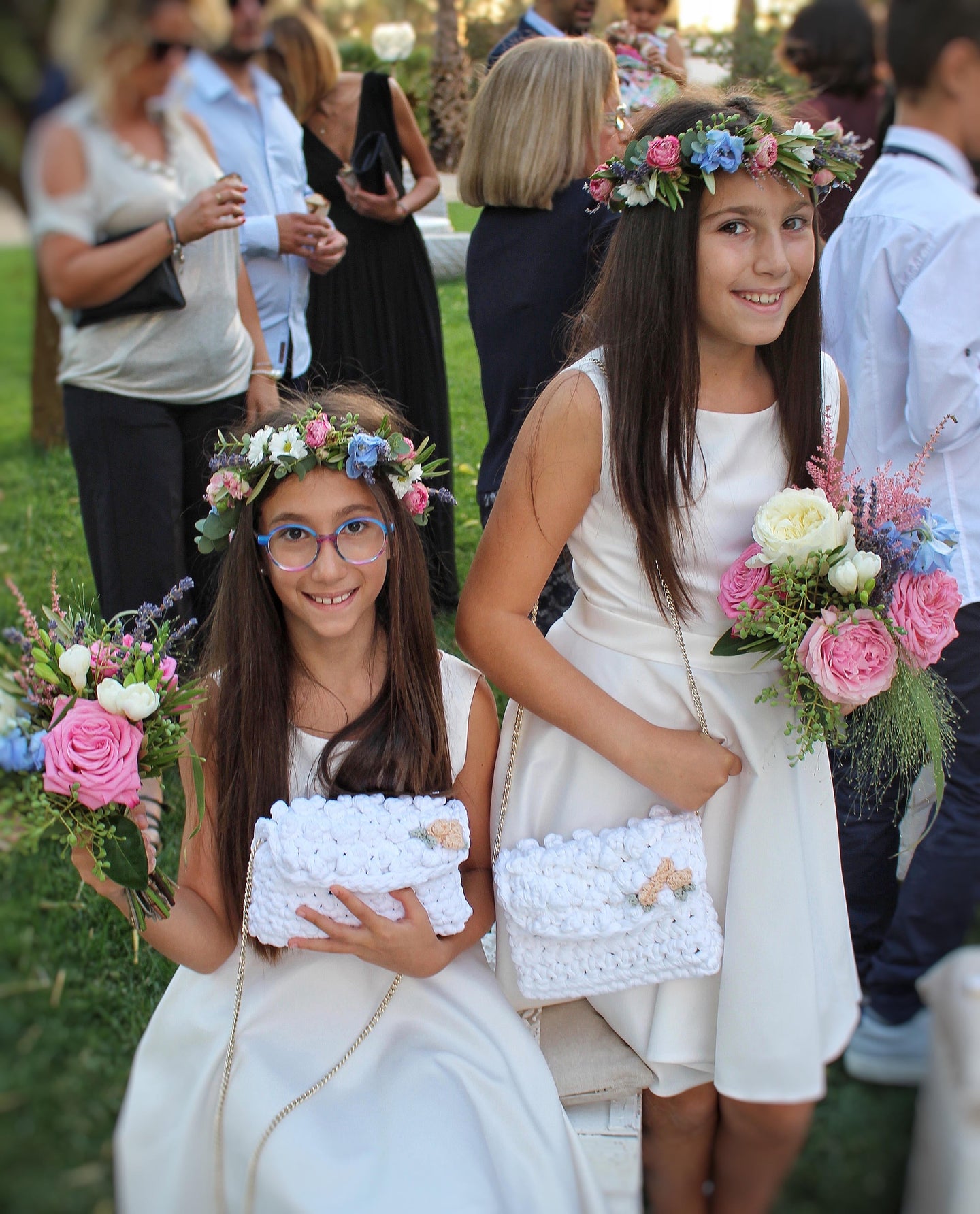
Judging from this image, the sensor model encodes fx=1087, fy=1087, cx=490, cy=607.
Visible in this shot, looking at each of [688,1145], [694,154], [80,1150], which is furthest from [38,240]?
[688,1145]

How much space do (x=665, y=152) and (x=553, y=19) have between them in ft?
8.09

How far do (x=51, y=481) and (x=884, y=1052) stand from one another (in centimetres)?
492

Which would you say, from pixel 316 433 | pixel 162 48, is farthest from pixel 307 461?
pixel 162 48

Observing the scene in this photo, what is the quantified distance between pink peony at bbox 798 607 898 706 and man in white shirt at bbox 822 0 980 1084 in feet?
2.25

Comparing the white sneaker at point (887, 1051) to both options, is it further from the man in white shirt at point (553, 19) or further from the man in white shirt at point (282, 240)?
the man in white shirt at point (553, 19)

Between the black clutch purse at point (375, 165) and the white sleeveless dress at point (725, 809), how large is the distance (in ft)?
8.15

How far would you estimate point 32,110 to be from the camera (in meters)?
0.38

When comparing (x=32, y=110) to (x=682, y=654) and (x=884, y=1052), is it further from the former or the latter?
(x=884, y=1052)

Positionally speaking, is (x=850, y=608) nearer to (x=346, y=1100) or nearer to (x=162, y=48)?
(x=346, y=1100)

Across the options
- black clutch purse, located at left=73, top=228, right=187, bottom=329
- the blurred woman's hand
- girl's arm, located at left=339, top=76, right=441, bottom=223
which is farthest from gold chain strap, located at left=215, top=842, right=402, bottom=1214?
girl's arm, located at left=339, top=76, right=441, bottom=223

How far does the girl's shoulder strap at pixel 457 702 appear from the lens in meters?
2.00

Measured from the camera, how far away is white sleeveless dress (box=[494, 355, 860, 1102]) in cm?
179

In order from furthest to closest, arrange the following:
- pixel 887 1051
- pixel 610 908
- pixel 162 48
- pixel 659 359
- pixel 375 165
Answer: pixel 375 165 < pixel 887 1051 < pixel 659 359 < pixel 610 908 < pixel 162 48

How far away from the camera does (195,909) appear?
1.86 m
